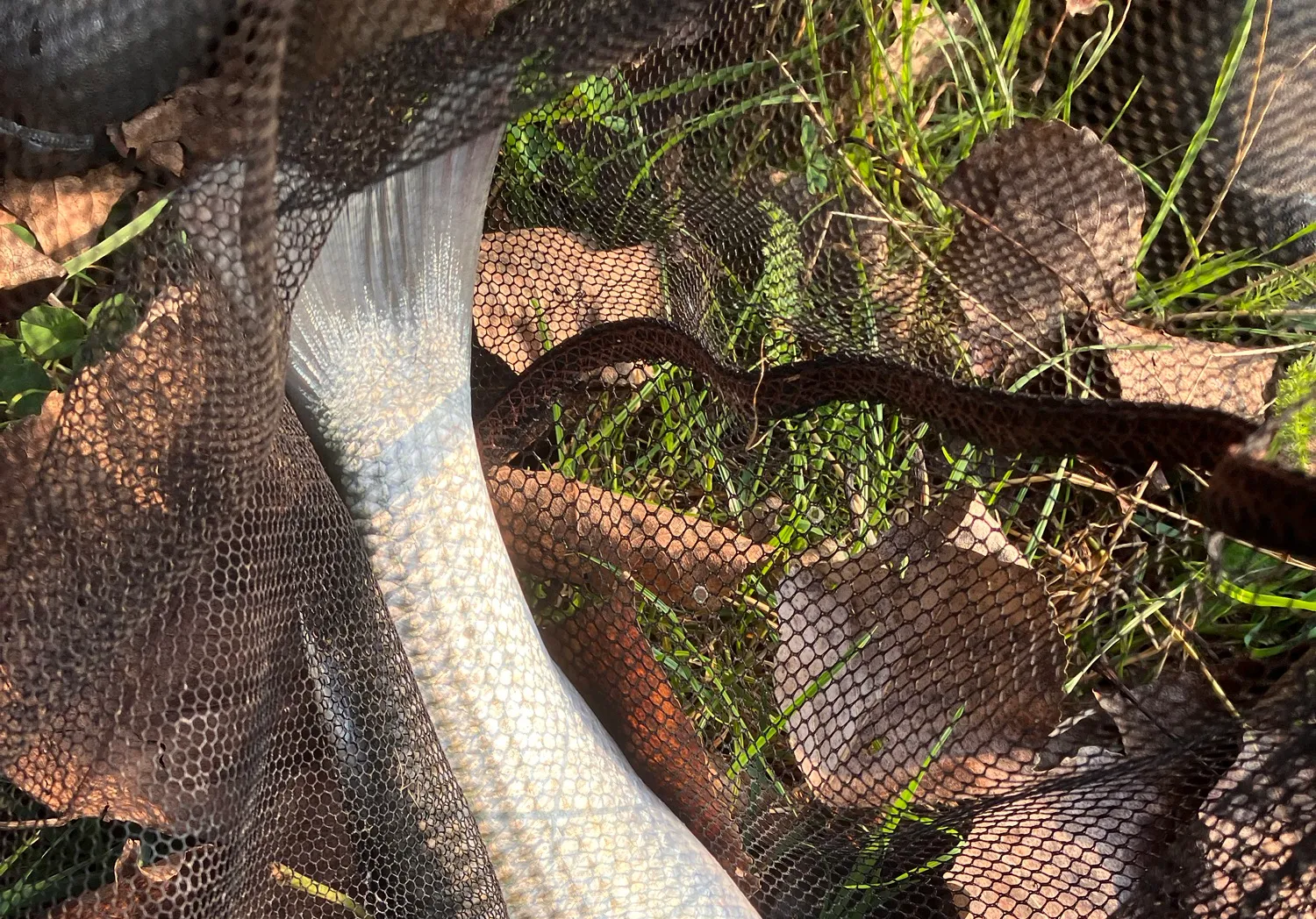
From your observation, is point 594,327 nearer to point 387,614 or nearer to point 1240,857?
point 387,614

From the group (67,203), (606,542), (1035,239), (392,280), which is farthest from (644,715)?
(67,203)

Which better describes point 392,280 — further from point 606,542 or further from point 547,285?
point 606,542

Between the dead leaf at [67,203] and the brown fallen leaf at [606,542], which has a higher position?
the dead leaf at [67,203]

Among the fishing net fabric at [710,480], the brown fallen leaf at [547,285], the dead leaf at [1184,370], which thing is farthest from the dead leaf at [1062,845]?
the brown fallen leaf at [547,285]

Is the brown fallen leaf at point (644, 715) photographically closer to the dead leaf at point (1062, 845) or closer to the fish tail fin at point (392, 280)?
Answer: the dead leaf at point (1062, 845)

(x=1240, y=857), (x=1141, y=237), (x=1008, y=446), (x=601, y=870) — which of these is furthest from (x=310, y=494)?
(x=1141, y=237)

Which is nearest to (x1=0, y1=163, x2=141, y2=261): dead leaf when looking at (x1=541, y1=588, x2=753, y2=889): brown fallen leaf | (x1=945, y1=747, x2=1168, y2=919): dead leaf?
(x1=541, y1=588, x2=753, y2=889): brown fallen leaf
